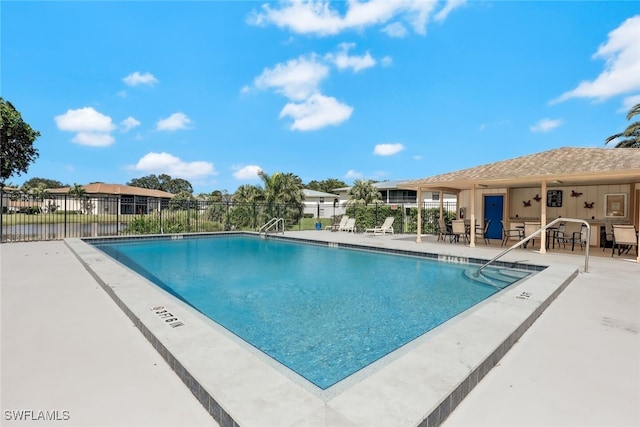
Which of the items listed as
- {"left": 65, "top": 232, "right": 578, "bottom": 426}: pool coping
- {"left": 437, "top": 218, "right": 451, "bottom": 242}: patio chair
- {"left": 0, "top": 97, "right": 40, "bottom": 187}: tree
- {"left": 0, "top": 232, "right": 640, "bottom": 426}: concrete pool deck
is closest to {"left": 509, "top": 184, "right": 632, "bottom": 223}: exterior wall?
{"left": 437, "top": 218, "right": 451, "bottom": 242}: patio chair

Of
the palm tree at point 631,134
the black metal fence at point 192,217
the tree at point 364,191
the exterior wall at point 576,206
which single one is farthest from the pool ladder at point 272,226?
the palm tree at point 631,134

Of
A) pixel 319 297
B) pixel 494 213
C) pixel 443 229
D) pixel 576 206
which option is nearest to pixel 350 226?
pixel 443 229

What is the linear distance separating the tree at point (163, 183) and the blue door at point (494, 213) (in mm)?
62182

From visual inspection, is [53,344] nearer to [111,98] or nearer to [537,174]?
[537,174]

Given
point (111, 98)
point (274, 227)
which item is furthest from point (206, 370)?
point (111, 98)

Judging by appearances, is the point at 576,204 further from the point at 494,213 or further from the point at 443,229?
the point at 443,229

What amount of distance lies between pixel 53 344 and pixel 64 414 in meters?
1.46

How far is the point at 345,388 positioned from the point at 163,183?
242ft

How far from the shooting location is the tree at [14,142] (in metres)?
16.6

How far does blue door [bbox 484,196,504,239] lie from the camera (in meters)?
13.7

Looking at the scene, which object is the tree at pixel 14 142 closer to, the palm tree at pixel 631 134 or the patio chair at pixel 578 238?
the patio chair at pixel 578 238

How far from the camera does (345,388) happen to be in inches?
99.0

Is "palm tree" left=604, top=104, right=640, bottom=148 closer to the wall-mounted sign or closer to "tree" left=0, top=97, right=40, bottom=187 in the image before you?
the wall-mounted sign

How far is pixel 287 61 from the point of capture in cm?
1709
